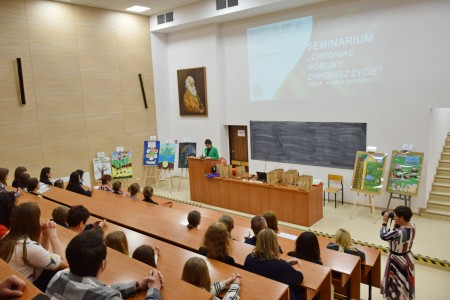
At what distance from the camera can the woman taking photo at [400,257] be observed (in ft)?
11.6

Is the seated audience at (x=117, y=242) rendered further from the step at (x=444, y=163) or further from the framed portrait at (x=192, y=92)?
the framed portrait at (x=192, y=92)

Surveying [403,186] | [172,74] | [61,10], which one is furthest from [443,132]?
[61,10]

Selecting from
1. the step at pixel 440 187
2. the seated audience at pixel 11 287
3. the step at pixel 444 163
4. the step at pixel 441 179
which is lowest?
the step at pixel 440 187

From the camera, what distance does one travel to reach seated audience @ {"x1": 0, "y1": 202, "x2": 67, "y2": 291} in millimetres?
2412

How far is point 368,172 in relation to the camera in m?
6.92

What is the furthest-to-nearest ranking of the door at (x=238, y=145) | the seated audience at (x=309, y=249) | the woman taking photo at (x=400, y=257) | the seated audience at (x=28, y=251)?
the door at (x=238, y=145) → the woman taking photo at (x=400, y=257) → the seated audience at (x=309, y=249) → the seated audience at (x=28, y=251)

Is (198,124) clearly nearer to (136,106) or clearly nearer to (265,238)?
(136,106)

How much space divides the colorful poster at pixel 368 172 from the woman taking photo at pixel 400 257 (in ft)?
10.5

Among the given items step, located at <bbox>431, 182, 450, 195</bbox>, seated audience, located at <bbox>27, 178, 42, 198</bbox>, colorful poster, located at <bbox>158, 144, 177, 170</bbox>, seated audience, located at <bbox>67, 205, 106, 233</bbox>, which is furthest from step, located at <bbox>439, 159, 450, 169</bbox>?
seated audience, located at <bbox>27, 178, 42, 198</bbox>

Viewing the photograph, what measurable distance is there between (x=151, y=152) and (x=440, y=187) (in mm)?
7438

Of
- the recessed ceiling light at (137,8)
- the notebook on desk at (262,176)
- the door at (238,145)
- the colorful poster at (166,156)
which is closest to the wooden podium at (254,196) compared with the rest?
the notebook on desk at (262,176)

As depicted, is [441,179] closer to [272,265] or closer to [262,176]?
[262,176]

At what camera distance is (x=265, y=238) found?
295 cm

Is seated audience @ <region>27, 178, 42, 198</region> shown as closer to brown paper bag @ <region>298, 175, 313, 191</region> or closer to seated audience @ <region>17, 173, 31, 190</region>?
seated audience @ <region>17, 173, 31, 190</region>
